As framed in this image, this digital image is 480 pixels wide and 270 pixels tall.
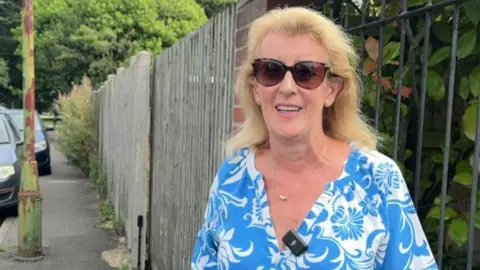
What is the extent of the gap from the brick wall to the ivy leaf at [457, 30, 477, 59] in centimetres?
100

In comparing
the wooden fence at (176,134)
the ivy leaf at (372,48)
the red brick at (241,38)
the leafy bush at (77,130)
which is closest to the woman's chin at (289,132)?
the ivy leaf at (372,48)

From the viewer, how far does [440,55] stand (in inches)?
78.1

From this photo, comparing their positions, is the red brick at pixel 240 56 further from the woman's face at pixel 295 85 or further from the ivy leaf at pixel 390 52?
the woman's face at pixel 295 85

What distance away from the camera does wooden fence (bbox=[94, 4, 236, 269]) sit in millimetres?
3553

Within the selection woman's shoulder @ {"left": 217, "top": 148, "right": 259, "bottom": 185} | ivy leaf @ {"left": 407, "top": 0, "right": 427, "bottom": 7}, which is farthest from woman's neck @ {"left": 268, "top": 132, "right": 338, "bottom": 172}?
ivy leaf @ {"left": 407, "top": 0, "right": 427, "bottom": 7}

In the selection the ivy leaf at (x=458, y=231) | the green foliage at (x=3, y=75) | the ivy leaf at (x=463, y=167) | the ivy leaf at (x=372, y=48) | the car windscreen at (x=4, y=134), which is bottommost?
the car windscreen at (x=4, y=134)

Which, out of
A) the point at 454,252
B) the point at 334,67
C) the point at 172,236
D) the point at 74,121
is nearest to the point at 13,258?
the point at 172,236

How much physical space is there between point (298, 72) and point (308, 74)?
30mm

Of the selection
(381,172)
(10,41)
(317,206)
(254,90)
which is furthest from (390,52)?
(10,41)

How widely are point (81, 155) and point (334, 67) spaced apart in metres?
12.2

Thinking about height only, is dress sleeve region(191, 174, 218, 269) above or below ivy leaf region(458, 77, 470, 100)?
below

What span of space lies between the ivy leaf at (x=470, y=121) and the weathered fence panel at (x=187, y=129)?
1.62 meters

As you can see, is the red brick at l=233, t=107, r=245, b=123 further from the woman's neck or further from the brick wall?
the woman's neck

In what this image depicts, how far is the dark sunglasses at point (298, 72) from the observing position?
5.62 ft
